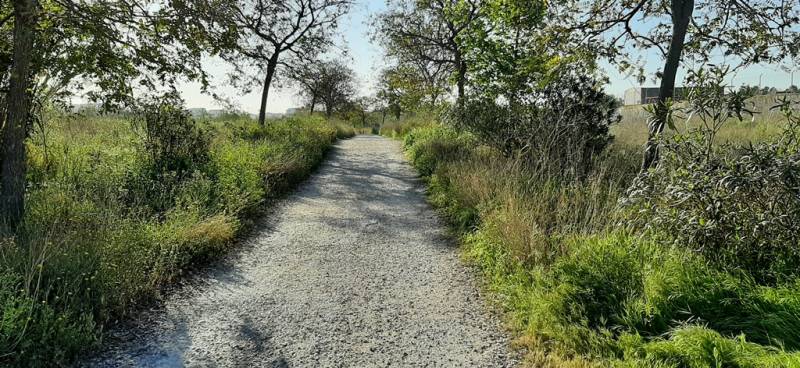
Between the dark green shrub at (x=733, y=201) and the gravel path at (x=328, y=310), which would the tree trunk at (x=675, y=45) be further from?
the gravel path at (x=328, y=310)

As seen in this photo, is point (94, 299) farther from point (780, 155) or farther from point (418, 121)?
point (418, 121)

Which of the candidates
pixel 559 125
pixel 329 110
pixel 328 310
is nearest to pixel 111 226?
pixel 328 310

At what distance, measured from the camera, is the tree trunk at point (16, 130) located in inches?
164

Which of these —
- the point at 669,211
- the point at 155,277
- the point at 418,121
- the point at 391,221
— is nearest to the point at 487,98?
the point at 391,221

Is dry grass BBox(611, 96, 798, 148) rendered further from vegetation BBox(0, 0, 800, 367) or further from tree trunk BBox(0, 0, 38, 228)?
tree trunk BBox(0, 0, 38, 228)

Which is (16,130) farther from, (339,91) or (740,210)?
(339,91)

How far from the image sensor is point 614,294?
3.33m

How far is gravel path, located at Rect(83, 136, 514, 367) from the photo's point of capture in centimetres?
318

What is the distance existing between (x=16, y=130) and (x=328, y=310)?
11.5ft

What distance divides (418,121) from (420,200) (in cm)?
1561

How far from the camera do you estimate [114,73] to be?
16.4 feet

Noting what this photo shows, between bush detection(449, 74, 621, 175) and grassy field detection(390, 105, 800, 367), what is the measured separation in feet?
4.97

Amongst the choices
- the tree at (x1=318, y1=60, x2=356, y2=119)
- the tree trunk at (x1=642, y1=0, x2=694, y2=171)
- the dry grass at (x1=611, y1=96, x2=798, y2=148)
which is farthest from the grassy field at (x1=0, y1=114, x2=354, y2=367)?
the tree at (x1=318, y1=60, x2=356, y2=119)

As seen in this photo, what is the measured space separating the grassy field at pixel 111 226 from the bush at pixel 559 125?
179 inches
